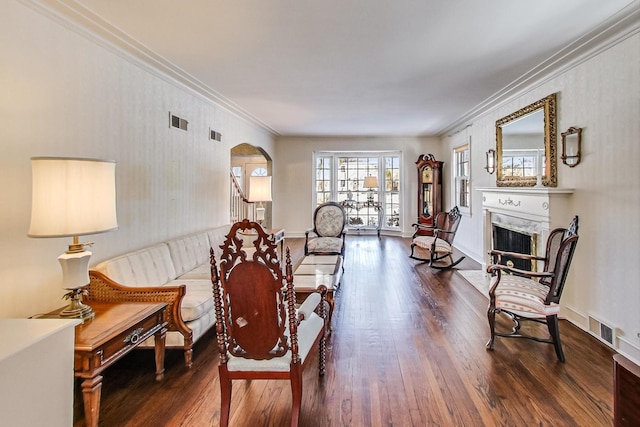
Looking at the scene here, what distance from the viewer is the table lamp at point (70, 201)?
5.58ft

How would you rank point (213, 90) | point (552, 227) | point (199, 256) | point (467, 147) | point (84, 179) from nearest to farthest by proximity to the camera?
1. point (84, 179)
2. point (552, 227)
3. point (199, 256)
4. point (213, 90)
5. point (467, 147)

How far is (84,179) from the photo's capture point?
5.81ft

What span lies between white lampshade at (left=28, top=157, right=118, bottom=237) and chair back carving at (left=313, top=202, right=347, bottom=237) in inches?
161

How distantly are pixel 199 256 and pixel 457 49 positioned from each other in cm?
349

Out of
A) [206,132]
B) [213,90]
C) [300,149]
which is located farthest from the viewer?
[300,149]

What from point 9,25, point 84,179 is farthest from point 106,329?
point 9,25

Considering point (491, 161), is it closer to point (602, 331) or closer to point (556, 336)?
point (602, 331)

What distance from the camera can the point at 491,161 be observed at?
17.5 ft

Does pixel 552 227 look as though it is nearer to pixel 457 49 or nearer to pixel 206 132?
pixel 457 49

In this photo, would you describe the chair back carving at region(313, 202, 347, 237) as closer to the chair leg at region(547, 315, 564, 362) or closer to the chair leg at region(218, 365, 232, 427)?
the chair leg at region(547, 315, 564, 362)

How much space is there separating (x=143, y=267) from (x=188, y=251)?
810 mm

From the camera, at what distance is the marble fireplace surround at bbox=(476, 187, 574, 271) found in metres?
3.48

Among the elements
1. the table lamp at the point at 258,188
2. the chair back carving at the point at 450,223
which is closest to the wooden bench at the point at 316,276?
the table lamp at the point at 258,188

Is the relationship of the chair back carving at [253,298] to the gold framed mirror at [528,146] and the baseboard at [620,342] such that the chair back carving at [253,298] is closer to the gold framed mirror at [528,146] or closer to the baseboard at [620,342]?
Result: the baseboard at [620,342]
